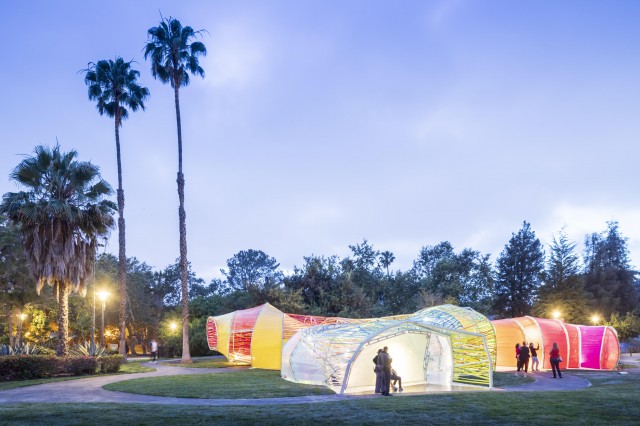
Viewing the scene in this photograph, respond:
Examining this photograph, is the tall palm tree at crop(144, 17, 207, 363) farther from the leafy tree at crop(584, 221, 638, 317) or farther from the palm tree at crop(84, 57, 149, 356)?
the leafy tree at crop(584, 221, 638, 317)

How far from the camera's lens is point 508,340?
90.6ft

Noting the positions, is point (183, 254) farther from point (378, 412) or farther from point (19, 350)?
point (378, 412)

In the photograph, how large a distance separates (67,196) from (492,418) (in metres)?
20.2

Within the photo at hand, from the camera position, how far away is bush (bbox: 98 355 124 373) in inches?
892

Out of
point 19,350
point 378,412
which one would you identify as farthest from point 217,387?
point 19,350

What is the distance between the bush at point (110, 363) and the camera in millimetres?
22656

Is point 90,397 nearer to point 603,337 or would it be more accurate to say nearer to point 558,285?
point 603,337

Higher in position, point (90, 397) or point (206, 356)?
point (90, 397)

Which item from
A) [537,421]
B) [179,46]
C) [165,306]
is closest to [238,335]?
[179,46]

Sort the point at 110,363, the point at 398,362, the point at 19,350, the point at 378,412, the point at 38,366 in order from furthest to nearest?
1. the point at 110,363
2. the point at 19,350
3. the point at 38,366
4. the point at 398,362
5. the point at 378,412


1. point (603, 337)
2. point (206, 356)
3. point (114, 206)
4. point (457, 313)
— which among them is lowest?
point (206, 356)

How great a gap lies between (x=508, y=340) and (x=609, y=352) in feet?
16.3

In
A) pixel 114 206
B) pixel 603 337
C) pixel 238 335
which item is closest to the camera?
pixel 114 206

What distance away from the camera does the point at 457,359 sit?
1977 cm
